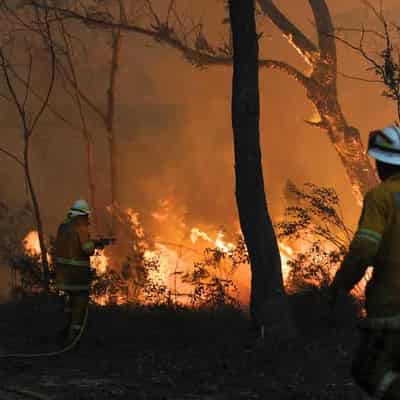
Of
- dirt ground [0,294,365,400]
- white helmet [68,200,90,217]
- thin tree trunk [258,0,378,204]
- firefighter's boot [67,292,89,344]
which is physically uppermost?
thin tree trunk [258,0,378,204]

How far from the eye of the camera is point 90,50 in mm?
25750

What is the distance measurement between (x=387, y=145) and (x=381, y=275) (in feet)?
2.12

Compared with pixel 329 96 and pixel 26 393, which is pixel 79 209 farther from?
pixel 329 96

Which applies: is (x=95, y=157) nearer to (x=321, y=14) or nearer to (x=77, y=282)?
(x=321, y=14)

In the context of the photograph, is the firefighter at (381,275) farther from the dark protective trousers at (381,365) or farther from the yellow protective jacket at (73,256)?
the yellow protective jacket at (73,256)

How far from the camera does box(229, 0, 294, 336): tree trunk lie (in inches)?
348

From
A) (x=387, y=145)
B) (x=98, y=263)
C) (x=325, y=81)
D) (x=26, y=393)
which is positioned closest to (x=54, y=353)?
(x=26, y=393)

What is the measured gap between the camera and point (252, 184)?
29.4ft

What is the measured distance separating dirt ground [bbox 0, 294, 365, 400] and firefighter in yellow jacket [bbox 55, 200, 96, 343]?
420 mm

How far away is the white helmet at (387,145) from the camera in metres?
3.98

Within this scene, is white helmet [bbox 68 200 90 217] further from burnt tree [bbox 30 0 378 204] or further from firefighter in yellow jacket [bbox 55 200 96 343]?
burnt tree [bbox 30 0 378 204]

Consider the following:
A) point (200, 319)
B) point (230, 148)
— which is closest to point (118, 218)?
point (230, 148)

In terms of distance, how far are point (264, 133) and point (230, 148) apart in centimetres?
132

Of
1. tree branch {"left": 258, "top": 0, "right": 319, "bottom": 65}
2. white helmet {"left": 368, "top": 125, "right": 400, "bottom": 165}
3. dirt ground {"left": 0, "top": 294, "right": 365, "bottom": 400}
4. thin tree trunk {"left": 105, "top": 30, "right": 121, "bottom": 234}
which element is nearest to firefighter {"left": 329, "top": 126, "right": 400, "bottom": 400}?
white helmet {"left": 368, "top": 125, "right": 400, "bottom": 165}
